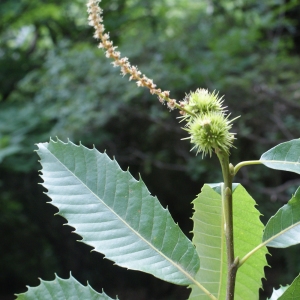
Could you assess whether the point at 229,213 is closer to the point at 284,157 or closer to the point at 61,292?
the point at 284,157

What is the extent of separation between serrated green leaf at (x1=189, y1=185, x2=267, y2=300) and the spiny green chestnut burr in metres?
0.11

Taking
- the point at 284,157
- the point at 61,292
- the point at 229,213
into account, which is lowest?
the point at 61,292

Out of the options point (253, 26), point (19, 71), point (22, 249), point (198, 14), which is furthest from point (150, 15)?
point (22, 249)

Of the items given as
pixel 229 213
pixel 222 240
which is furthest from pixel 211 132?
pixel 222 240

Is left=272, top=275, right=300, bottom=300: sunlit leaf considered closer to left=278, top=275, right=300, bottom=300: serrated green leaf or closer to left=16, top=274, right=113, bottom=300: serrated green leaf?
left=278, top=275, right=300, bottom=300: serrated green leaf

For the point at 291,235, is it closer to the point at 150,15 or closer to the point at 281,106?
the point at 281,106

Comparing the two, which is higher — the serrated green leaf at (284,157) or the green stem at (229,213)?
the serrated green leaf at (284,157)

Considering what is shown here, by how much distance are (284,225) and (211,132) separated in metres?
0.19

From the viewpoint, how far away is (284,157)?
66 centimetres

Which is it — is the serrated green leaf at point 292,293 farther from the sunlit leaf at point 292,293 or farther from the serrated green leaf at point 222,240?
the serrated green leaf at point 222,240

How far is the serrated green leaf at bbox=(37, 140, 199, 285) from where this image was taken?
66cm

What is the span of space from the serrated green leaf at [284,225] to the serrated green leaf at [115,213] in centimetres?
12

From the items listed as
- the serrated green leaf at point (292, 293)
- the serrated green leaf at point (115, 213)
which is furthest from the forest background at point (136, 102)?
the serrated green leaf at point (292, 293)

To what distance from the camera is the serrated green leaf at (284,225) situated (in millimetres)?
643
